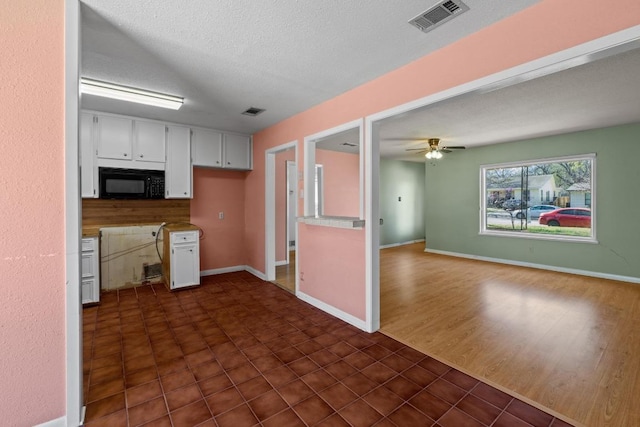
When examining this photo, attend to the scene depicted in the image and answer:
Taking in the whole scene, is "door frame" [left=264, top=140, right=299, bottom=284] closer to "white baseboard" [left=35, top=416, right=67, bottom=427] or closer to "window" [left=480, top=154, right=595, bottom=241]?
"white baseboard" [left=35, top=416, right=67, bottom=427]

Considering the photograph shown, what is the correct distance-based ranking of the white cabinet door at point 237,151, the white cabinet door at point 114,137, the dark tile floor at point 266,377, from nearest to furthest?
1. the dark tile floor at point 266,377
2. the white cabinet door at point 114,137
3. the white cabinet door at point 237,151

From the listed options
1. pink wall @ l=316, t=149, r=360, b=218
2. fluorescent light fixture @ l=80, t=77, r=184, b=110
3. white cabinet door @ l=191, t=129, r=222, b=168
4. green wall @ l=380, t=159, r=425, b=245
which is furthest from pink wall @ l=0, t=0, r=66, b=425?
green wall @ l=380, t=159, r=425, b=245

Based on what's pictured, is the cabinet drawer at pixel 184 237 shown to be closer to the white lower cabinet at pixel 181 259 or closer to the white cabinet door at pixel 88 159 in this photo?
the white lower cabinet at pixel 181 259

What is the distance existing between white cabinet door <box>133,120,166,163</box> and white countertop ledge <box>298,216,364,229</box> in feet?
8.10

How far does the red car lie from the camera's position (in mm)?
5033

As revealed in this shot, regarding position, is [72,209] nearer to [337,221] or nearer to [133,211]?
[337,221]

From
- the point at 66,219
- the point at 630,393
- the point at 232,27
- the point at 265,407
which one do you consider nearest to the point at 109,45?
the point at 232,27

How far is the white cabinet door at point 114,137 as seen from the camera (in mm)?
3871

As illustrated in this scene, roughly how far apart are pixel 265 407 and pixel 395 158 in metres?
7.00

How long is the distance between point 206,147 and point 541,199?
6.42 meters

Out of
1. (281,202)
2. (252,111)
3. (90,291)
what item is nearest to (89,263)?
(90,291)

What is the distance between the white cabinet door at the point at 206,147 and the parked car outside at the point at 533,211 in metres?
6.05

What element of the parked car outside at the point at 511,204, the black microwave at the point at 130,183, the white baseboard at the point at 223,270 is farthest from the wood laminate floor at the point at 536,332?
the black microwave at the point at 130,183

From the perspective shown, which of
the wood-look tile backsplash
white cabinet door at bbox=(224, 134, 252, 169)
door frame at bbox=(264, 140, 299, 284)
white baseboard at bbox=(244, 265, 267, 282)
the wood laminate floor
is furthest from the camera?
white cabinet door at bbox=(224, 134, 252, 169)
